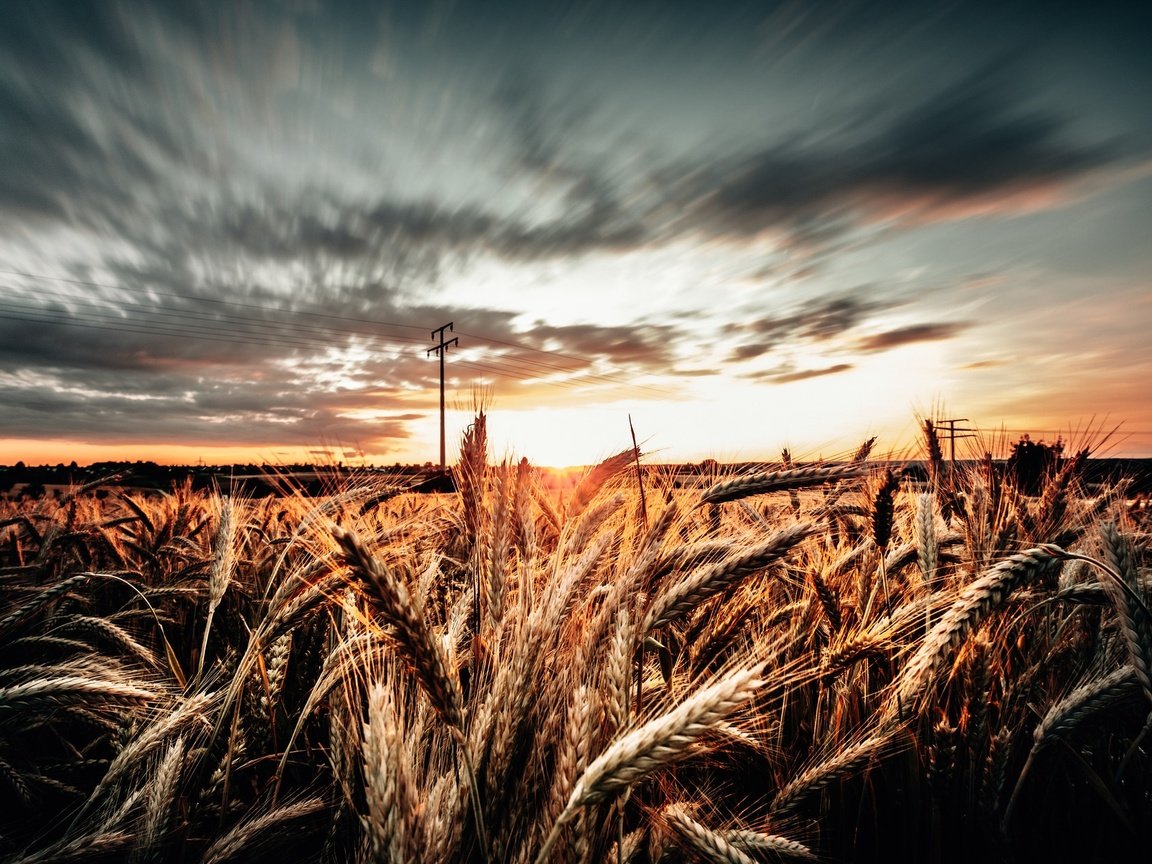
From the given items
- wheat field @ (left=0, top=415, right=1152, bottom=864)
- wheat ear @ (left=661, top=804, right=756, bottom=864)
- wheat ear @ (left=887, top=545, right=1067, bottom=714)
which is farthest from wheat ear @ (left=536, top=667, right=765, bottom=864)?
wheat ear @ (left=887, top=545, right=1067, bottom=714)

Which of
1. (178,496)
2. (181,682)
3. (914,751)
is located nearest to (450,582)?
(181,682)

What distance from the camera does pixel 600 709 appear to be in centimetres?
120

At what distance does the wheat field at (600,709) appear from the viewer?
3.50 ft

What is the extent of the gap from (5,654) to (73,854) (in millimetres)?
1792

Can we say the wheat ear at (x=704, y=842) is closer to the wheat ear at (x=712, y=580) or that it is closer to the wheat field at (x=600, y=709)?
the wheat field at (x=600, y=709)

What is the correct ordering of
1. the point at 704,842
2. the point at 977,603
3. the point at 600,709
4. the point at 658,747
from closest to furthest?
the point at 658,747, the point at 704,842, the point at 600,709, the point at 977,603

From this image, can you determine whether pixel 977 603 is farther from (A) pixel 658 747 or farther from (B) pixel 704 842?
(A) pixel 658 747

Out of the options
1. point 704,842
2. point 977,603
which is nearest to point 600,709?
point 704,842

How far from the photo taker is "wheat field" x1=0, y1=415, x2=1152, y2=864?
1.07 meters

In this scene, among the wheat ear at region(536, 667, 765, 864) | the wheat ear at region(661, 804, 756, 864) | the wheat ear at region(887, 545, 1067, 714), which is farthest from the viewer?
the wheat ear at region(887, 545, 1067, 714)

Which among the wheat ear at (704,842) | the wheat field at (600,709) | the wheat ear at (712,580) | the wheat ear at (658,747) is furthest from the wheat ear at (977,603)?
Answer: the wheat ear at (658,747)

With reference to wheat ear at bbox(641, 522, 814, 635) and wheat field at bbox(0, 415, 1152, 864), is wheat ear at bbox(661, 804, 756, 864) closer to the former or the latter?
wheat field at bbox(0, 415, 1152, 864)

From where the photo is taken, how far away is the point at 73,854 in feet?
3.69

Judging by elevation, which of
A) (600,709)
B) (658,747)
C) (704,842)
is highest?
(658,747)
